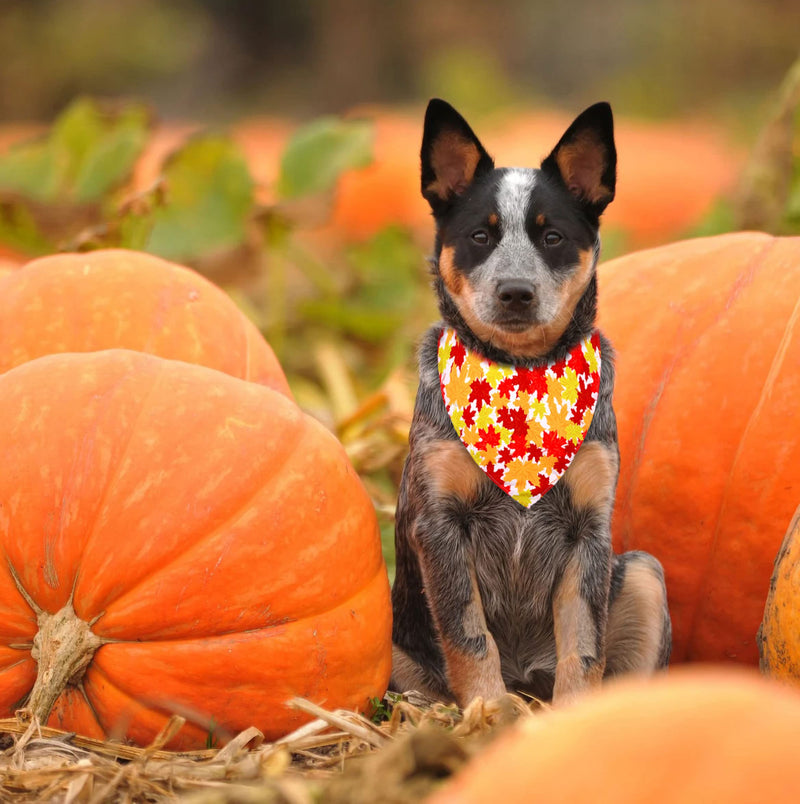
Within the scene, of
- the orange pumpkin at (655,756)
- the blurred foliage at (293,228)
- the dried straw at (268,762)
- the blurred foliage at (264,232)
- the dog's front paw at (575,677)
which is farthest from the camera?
the blurred foliage at (264,232)

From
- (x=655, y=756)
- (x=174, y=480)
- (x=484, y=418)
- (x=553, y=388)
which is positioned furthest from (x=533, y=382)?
(x=655, y=756)

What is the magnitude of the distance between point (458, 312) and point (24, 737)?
1.55 m

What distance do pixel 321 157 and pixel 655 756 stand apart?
4.67m

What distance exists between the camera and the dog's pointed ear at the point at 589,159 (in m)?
3.11

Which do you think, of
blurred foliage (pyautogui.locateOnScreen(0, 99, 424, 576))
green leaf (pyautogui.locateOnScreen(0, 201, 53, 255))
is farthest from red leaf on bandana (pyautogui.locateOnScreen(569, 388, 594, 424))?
green leaf (pyautogui.locateOnScreen(0, 201, 53, 255))

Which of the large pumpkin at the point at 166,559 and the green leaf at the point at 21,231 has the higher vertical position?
the green leaf at the point at 21,231

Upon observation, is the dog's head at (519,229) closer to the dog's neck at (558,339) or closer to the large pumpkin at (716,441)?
the dog's neck at (558,339)

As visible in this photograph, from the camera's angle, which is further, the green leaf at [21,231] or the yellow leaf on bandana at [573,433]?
the green leaf at [21,231]

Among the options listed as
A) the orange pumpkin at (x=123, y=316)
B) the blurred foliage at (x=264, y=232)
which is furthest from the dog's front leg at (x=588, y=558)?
the blurred foliage at (x=264, y=232)

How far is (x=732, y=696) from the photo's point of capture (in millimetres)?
1614

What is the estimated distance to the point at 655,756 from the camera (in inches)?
59.9

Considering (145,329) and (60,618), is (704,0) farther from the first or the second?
(60,618)

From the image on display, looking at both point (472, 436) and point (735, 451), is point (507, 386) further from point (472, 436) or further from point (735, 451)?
point (735, 451)

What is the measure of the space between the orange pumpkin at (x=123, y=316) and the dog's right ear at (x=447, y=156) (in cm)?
80
